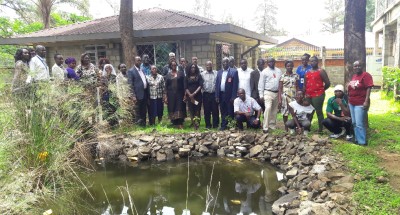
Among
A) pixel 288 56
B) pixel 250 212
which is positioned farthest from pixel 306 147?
pixel 288 56

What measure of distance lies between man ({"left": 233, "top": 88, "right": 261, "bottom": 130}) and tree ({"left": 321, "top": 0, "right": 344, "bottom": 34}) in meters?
41.7

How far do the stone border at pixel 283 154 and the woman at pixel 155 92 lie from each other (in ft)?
2.88

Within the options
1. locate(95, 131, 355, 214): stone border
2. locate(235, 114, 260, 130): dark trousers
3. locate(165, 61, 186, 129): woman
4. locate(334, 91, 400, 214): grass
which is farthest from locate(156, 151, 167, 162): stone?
locate(334, 91, 400, 214): grass

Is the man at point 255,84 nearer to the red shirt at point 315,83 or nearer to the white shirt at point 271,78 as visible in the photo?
the white shirt at point 271,78

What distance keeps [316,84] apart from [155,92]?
Answer: 354cm

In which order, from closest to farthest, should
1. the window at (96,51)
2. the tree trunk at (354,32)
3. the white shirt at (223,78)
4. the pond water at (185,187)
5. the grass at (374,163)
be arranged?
the grass at (374,163), the pond water at (185,187), the tree trunk at (354,32), the white shirt at (223,78), the window at (96,51)

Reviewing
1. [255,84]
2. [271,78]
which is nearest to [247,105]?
[255,84]

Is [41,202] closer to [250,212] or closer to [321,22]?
[250,212]

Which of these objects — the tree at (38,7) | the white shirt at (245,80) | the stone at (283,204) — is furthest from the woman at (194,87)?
the tree at (38,7)

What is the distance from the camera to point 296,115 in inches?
268

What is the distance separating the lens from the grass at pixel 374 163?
3756 millimetres

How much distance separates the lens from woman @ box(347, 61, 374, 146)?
18.9ft

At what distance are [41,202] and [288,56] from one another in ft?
59.3

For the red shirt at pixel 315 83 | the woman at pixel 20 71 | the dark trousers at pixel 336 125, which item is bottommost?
the dark trousers at pixel 336 125
